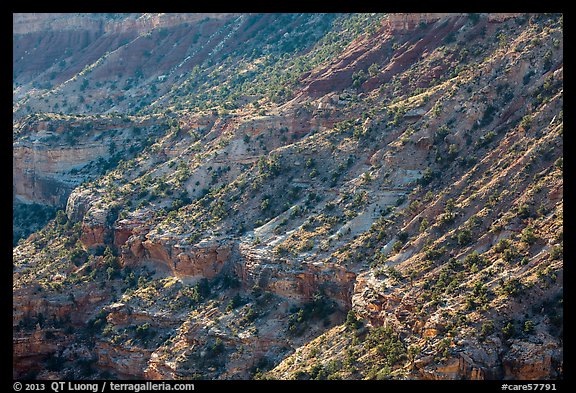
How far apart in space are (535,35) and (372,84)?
12.7 meters

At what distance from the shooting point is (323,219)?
68938 millimetres

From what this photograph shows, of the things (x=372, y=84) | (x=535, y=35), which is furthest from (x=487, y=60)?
(x=372, y=84)

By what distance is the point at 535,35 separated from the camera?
227 feet

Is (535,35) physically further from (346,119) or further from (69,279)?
(69,279)

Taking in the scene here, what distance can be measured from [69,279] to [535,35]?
35.6m

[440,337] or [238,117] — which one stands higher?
[238,117]

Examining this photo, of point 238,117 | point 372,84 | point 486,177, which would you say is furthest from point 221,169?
point 486,177

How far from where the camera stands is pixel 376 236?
65125 mm

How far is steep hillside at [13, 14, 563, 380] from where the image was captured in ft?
185

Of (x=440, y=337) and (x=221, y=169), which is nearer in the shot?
(x=440, y=337)

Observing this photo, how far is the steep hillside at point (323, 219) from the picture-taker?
185 ft
